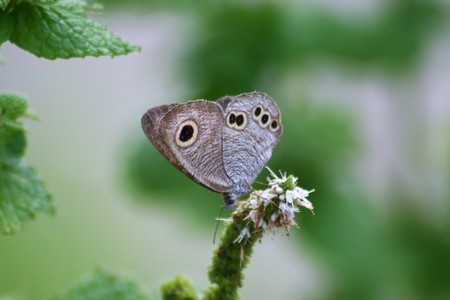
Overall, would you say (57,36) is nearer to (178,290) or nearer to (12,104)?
(12,104)

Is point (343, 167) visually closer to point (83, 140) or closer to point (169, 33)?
point (169, 33)

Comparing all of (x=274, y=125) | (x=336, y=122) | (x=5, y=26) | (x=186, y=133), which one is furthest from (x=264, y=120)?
(x=336, y=122)

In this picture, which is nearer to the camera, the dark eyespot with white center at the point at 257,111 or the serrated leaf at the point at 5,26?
the serrated leaf at the point at 5,26

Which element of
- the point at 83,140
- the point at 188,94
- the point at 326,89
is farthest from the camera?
the point at 83,140

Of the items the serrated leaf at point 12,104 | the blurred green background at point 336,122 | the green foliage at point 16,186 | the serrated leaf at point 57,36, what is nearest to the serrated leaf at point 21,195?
the green foliage at point 16,186

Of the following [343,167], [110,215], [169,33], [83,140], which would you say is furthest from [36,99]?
[343,167]

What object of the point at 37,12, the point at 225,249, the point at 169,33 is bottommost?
the point at 225,249

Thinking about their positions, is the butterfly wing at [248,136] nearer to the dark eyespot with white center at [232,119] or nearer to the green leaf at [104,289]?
the dark eyespot with white center at [232,119]
